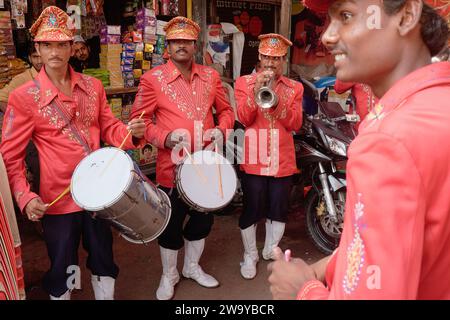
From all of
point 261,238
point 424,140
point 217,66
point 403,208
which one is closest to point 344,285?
point 403,208

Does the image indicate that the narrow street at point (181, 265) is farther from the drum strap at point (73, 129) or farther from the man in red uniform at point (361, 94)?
the man in red uniform at point (361, 94)

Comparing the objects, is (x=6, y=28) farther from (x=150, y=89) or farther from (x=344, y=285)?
(x=344, y=285)

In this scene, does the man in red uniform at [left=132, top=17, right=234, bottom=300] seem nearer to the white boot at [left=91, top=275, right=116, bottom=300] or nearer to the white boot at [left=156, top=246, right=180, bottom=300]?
the white boot at [left=156, top=246, right=180, bottom=300]

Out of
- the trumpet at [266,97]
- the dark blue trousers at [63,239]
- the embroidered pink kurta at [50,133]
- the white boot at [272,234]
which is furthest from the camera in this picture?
the white boot at [272,234]

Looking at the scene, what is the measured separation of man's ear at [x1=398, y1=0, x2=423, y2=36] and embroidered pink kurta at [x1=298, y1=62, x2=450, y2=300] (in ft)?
0.44

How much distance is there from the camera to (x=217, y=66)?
6137 millimetres

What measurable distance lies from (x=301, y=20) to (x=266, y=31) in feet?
3.05

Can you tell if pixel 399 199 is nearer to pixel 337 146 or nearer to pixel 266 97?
pixel 266 97

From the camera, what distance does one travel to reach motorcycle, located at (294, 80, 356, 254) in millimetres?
3766

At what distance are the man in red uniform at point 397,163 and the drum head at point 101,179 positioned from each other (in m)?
1.53

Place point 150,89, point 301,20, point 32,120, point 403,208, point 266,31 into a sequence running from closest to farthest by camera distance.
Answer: point 403,208, point 32,120, point 150,89, point 266,31, point 301,20

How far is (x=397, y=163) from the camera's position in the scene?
0.79 metres

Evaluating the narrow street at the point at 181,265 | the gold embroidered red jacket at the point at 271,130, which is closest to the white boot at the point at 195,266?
→ the narrow street at the point at 181,265

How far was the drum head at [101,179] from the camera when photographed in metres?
2.35
